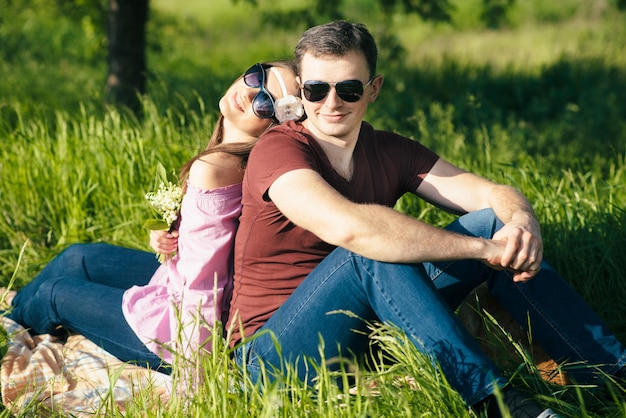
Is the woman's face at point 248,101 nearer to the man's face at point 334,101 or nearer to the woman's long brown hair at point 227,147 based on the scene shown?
the woman's long brown hair at point 227,147

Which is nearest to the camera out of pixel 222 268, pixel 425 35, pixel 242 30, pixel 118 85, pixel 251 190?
pixel 251 190

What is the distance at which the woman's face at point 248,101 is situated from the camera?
10.8 ft

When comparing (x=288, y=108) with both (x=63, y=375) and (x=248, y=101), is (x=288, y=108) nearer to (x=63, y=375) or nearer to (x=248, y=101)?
(x=248, y=101)

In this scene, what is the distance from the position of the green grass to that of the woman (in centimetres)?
27

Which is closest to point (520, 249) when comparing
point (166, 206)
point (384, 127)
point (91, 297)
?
point (166, 206)

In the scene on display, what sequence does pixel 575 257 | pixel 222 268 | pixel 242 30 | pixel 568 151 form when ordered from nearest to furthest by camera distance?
pixel 222 268
pixel 575 257
pixel 568 151
pixel 242 30

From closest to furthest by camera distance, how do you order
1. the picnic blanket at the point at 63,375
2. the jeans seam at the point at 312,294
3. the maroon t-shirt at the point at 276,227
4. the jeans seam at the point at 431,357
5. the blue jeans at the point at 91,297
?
1. the jeans seam at the point at 431,357
2. the jeans seam at the point at 312,294
3. the maroon t-shirt at the point at 276,227
4. the picnic blanket at the point at 63,375
5. the blue jeans at the point at 91,297

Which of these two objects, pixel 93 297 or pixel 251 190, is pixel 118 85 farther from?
pixel 251 190

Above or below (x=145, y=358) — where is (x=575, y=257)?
above

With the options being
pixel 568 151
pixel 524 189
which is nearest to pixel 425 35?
pixel 568 151

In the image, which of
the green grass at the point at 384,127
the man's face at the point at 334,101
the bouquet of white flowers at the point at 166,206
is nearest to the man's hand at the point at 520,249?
the green grass at the point at 384,127

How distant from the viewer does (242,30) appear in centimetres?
1630

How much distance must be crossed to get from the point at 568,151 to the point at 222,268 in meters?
4.06

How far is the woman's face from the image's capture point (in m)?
3.30
